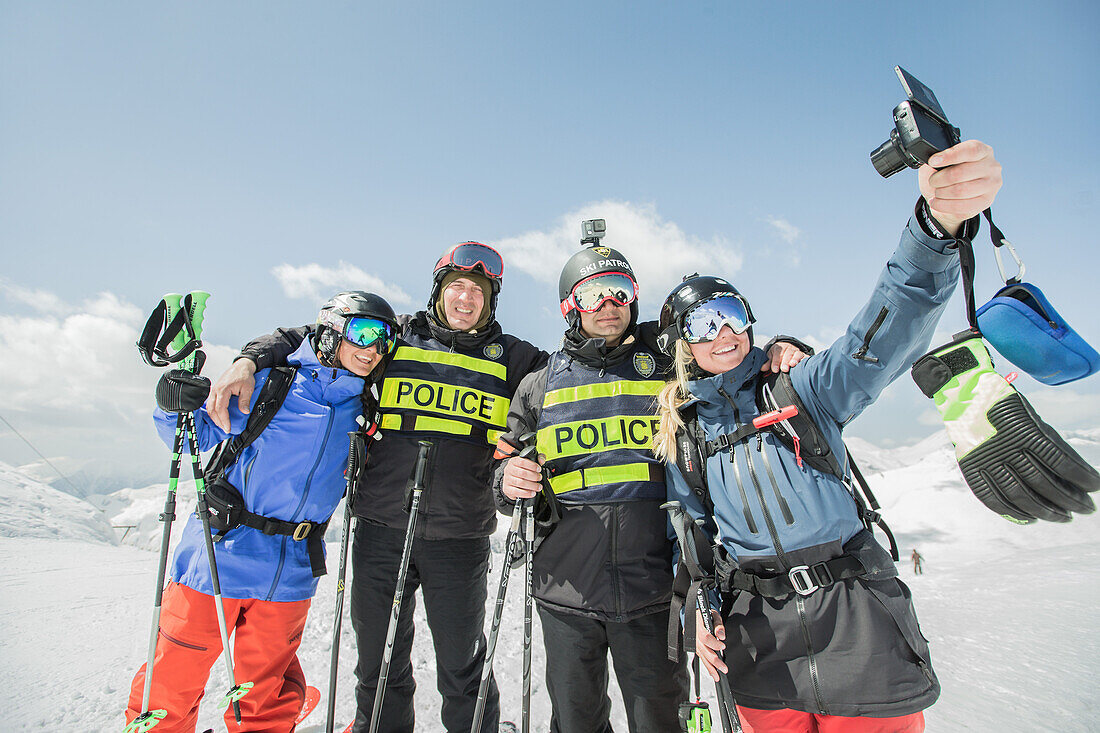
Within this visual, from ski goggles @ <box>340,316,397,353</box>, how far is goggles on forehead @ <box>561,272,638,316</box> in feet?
4.86

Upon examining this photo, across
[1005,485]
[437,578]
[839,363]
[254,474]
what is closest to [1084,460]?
[1005,485]

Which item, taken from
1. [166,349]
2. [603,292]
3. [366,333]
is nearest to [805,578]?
[603,292]

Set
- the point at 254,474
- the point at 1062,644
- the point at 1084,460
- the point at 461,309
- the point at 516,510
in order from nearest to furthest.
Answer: the point at 1084,460 → the point at 516,510 → the point at 254,474 → the point at 461,309 → the point at 1062,644

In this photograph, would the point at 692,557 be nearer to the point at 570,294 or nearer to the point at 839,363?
the point at 839,363

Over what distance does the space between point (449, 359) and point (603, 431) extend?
59.2 inches

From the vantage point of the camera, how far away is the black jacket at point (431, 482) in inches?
145

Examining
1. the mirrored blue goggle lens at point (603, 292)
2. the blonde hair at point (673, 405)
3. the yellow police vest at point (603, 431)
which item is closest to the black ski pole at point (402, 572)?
the yellow police vest at point (603, 431)

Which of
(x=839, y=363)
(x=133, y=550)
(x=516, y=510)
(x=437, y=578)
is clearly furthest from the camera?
(x=133, y=550)

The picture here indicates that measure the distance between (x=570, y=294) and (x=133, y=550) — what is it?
1415 cm

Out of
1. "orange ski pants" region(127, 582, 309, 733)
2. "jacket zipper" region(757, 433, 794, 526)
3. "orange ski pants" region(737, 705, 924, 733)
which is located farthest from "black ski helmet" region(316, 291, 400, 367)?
"orange ski pants" region(737, 705, 924, 733)

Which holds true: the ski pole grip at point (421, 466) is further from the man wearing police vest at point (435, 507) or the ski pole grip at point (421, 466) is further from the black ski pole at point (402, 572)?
the man wearing police vest at point (435, 507)

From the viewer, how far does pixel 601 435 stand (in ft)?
10.4

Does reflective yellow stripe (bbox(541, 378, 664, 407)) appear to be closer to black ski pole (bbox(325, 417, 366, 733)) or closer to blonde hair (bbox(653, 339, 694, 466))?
blonde hair (bbox(653, 339, 694, 466))

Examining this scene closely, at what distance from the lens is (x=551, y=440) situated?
3.29 metres
